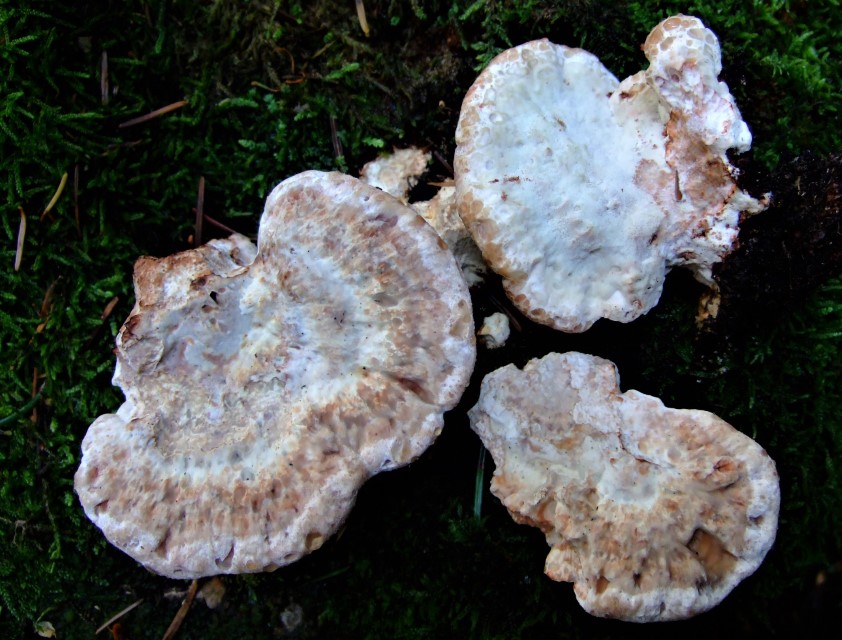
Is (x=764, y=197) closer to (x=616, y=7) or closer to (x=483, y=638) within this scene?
(x=616, y=7)

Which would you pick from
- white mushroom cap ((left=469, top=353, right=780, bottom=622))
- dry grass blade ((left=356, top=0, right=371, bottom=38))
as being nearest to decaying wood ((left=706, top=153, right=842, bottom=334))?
white mushroom cap ((left=469, top=353, right=780, bottom=622))

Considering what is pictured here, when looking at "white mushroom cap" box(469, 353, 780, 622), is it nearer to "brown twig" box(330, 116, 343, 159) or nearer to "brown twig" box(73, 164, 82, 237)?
"brown twig" box(330, 116, 343, 159)

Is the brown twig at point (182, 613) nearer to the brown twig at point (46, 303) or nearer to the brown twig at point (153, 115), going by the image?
the brown twig at point (46, 303)

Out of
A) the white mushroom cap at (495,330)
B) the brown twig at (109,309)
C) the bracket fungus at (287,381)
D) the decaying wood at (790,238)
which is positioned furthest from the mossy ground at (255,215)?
the bracket fungus at (287,381)

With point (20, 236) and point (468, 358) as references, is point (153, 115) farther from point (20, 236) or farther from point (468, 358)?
point (468, 358)

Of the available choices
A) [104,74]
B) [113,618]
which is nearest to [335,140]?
[104,74]

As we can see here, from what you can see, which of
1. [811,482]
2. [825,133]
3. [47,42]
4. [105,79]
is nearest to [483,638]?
[811,482]
